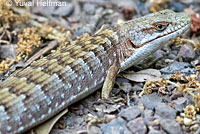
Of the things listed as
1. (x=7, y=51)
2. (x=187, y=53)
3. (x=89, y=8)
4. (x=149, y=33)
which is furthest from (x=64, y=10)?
(x=187, y=53)

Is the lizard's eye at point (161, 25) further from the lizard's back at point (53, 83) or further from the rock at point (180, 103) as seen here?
the rock at point (180, 103)

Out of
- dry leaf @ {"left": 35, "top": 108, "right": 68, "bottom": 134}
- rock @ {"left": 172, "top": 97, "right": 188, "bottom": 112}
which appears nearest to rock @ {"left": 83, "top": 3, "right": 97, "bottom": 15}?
dry leaf @ {"left": 35, "top": 108, "right": 68, "bottom": 134}

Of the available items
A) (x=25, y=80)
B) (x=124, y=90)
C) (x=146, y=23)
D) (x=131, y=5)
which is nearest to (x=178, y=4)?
(x=131, y=5)

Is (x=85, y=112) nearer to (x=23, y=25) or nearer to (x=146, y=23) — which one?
(x=146, y=23)

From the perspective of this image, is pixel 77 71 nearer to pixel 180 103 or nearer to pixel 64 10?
pixel 180 103

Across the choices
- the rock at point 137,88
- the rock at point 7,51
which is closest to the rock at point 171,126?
the rock at point 137,88

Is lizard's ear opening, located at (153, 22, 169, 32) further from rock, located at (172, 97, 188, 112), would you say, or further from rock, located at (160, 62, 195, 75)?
rock, located at (172, 97, 188, 112)
